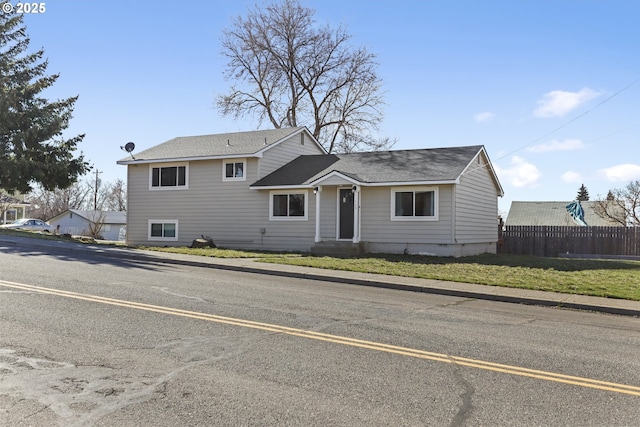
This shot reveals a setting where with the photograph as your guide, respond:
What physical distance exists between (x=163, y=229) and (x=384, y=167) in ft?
38.4

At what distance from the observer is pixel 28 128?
97.2 ft

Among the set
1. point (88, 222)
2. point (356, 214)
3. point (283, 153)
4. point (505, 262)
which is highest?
point (283, 153)

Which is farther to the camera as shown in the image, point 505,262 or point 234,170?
point 234,170

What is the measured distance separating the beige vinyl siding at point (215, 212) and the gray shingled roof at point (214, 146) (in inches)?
21.8

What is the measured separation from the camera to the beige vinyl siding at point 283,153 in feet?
81.8

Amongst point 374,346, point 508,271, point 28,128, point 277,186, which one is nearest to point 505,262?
point 508,271

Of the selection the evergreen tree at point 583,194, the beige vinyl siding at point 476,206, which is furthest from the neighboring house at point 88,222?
the evergreen tree at point 583,194

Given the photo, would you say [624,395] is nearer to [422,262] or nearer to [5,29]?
[422,262]

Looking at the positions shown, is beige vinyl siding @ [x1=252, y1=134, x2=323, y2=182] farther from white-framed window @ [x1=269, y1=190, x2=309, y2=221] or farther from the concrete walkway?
the concrete walkway

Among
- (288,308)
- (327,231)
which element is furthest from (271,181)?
(288,308)

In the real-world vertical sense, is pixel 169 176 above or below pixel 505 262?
above

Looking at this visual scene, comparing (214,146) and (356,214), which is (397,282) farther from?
(214,146)

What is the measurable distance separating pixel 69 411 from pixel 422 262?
49.2ft

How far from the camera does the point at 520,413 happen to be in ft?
14.9
